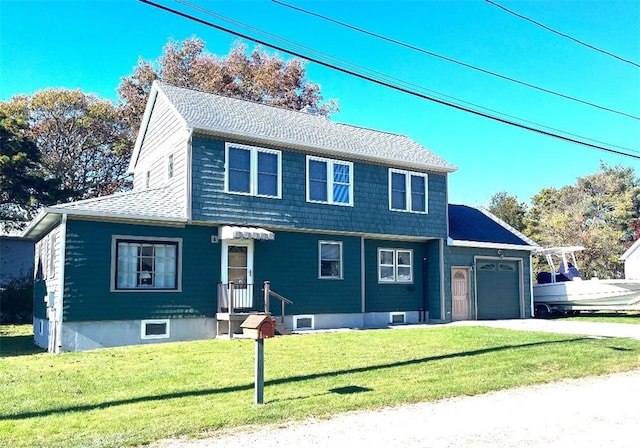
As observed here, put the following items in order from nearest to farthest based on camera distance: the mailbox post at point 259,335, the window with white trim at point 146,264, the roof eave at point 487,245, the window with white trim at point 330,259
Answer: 1. the mailbox post at point 259,335
2. the window with white trim at point 146,264
3. the window with white trim at point 330,259
4. the roof eave at point 487,245

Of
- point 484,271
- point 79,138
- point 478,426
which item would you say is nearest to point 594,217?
point 484,271

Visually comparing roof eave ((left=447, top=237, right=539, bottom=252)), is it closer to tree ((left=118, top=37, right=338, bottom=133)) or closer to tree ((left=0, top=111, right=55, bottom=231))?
tree ((left=118, top=37, right=338, bottom=133))

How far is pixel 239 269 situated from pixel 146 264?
8.43 feet

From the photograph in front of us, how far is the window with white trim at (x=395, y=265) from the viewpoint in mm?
19000

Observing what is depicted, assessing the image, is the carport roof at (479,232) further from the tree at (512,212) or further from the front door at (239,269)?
the tree at (512,212)

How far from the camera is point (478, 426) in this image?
6438 mm

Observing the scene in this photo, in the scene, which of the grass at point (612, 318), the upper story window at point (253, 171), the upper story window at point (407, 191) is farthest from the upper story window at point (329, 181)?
the grass at point (612, 318)

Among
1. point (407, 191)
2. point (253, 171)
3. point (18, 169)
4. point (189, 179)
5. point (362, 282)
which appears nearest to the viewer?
point (189, 179)

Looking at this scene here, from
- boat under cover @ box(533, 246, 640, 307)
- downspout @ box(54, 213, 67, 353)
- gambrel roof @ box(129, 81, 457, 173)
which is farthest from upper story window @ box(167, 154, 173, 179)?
boat under cover @ box(533, 246, 640, 307)

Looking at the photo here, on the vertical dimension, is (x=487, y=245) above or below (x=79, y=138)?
below

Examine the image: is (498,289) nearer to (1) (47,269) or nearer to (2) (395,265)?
(2) (395,265)

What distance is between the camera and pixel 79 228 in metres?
13.3

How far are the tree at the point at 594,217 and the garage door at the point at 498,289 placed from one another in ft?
67.6

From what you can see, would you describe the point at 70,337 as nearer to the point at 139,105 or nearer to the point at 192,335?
the point at 192,335
